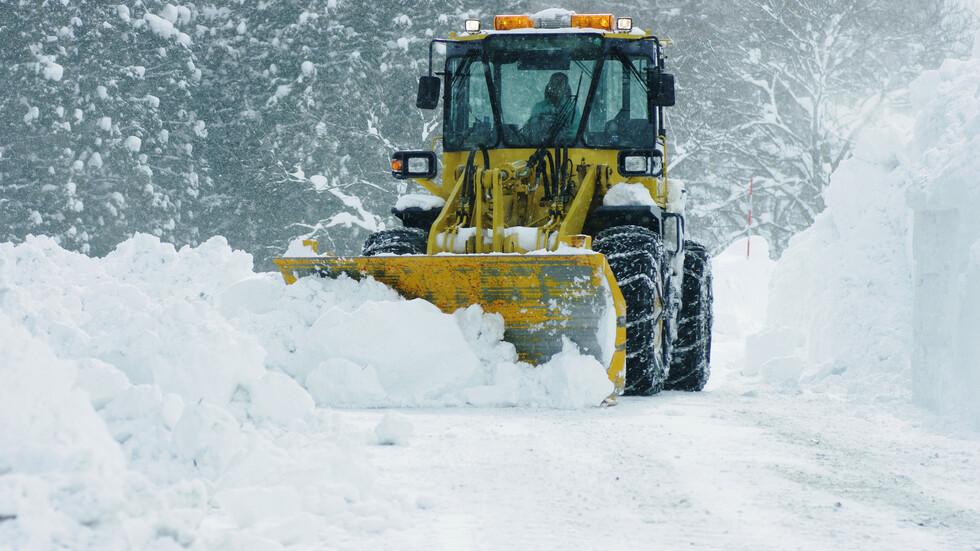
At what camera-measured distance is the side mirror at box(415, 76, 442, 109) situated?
24.9 feet

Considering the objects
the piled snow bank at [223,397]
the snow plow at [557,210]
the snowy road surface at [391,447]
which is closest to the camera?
the piled snow bank at [223,397]

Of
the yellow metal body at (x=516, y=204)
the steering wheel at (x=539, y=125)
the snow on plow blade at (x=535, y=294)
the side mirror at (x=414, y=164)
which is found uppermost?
the steering wheel at (x=539, y=125)

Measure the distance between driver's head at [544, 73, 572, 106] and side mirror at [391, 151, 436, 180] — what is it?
1.01 m

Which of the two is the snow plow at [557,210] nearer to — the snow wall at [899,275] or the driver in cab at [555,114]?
the driver in cab at [555,114]

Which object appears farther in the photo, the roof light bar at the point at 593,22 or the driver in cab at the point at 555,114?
the roof light bar at the point at 593,22

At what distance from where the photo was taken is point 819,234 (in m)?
10.7

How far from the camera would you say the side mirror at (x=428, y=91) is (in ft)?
24.9

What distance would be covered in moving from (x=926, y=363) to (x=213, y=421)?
4568 millimetres

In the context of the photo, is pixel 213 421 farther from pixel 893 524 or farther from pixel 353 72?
pixel 353 72

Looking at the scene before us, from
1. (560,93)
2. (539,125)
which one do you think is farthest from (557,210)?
(560,93)

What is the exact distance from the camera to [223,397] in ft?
13.7

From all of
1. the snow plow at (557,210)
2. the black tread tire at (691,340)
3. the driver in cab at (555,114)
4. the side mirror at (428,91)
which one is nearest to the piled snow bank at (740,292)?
the black tread tire at (691,340)

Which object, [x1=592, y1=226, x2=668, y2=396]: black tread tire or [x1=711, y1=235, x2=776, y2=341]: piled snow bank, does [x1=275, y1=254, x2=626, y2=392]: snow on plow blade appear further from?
[x1=711, y1=235, x2=776, y2=341]: piled snow bank

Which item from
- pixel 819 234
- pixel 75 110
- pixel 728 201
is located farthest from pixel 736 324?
pixel 75 110
